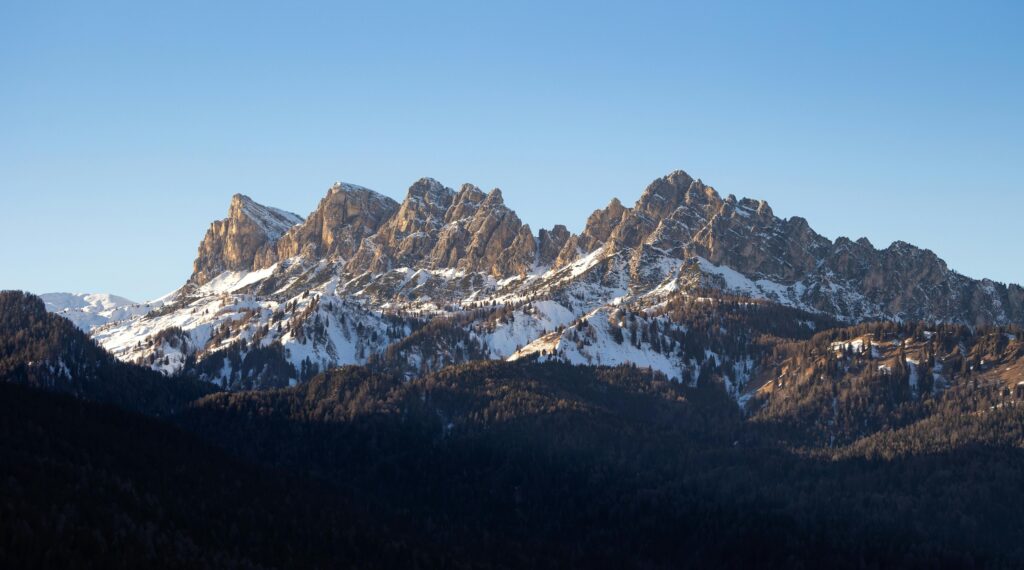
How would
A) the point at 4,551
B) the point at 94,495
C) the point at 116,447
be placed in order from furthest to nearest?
the point at 116,447 → the point at 94,495 → the point at 4,551

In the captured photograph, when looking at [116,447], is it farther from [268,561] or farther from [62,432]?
[268,561]

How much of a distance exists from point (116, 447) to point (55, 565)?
174ft

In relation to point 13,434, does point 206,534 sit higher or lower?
lower

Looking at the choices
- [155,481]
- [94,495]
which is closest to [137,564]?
[94,495]

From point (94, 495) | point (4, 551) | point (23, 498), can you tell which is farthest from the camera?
point (94, 495)

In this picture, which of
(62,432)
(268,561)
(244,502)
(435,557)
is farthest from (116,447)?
(435,557)

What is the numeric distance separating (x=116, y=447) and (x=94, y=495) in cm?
2641

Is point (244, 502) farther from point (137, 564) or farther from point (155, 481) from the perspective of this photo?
point (137, 564)

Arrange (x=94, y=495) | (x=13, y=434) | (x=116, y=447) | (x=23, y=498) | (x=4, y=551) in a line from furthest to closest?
(x=116, y=447)
(x=13, y=434)
(x=94, y=495)
(x=23, y=498)
(x=4, y=551)

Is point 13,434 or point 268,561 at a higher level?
point 13,434

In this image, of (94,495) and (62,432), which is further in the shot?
(62,432)

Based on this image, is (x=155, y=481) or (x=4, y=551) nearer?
(x=4, y=551)

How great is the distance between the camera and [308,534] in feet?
631

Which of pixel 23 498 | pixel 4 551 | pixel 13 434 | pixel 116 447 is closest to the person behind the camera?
pixel 4 551
